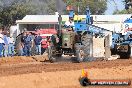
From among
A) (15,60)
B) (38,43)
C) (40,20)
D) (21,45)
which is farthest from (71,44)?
(40,20)

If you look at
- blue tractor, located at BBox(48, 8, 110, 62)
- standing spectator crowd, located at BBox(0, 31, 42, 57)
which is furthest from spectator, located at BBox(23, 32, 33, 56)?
blue tractor, located at BBox(48, 8, 110, 62)

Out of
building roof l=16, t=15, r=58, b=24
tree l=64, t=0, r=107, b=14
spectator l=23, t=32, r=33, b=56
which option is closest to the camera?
spectator l=23, t=32, r=33, b=56

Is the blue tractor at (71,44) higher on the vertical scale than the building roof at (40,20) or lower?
lower

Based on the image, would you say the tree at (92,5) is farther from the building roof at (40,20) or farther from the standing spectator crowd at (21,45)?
the standing spectator crowd at (21,45)

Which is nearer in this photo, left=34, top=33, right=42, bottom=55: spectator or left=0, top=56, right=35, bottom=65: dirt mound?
left=0, top=56, right=35, bottom=65: dirt mound

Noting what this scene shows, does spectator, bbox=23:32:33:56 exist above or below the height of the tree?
below

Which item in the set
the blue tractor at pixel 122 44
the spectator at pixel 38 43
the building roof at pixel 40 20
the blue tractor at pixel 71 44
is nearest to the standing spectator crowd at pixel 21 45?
the spectator at pixel 38 43

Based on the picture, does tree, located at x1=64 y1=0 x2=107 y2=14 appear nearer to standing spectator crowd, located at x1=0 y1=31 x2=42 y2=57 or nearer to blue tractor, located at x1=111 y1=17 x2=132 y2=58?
standing spectator crowd, located at x1=0 y1=31 x2=42 y2=57

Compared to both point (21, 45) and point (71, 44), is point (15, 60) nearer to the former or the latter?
point (71, 44)

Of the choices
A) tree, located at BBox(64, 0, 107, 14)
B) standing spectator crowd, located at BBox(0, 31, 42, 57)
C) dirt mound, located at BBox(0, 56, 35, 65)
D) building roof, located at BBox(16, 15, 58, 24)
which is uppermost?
tree, located at BBox(64, 0, 107, 14)

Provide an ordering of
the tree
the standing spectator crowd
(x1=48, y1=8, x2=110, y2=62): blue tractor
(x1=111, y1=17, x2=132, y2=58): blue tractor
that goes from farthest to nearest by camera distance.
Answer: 1. the tree
2. the standing spectator crowd
3. (x1=111, y1=17, x2=132, y2=58): blue tractor
4. (x1=48, y1=8, x2=110, y2=62): blue tractor

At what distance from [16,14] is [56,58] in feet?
137

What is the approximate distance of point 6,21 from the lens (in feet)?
201

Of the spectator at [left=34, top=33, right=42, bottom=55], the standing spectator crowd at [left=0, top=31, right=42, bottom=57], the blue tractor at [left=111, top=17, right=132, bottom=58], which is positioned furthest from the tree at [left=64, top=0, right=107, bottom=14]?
the blue tractor at [left=111, top=17, right=132, bottom=58]
